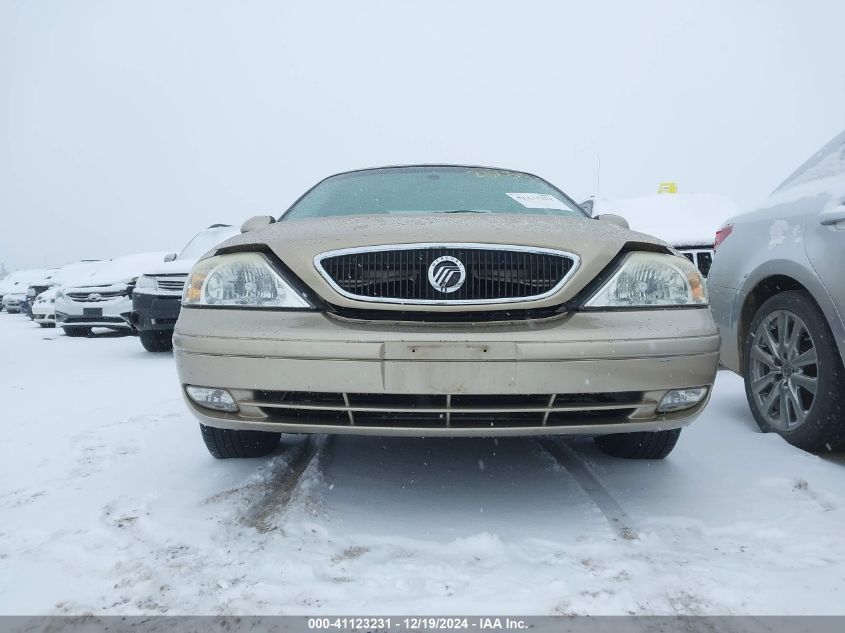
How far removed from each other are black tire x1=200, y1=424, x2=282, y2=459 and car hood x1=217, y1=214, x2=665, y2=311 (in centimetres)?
81

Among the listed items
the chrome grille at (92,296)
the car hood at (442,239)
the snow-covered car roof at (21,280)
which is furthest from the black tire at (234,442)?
the snow-covered car roof at (21,280)

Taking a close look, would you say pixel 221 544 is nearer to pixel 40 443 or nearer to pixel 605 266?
pixel 605 266

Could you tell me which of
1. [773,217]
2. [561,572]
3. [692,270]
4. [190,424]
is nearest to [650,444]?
[692,270]

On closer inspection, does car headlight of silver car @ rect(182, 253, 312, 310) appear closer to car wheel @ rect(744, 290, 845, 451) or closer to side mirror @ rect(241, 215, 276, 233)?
side mirror @ rect(241, 215, 276, 233)

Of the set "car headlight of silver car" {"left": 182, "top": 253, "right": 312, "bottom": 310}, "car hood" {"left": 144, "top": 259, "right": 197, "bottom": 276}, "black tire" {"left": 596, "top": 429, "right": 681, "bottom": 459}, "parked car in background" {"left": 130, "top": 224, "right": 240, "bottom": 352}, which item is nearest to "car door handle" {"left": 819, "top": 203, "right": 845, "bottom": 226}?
"black tire" {"left": 596, "top": 429, "right": 681, "bottom": 459}

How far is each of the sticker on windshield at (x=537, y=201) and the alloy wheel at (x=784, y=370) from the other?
1.16 metres

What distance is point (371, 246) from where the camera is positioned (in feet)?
6.36

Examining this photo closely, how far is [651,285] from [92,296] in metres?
8.46

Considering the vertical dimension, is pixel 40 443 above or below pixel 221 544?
below

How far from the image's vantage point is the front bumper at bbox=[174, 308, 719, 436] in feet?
5.84

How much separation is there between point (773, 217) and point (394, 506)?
7.48 feet

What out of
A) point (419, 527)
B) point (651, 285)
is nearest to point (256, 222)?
point (419, 527)

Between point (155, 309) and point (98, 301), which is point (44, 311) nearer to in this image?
point (98, 301)

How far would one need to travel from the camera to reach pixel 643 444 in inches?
98.4
